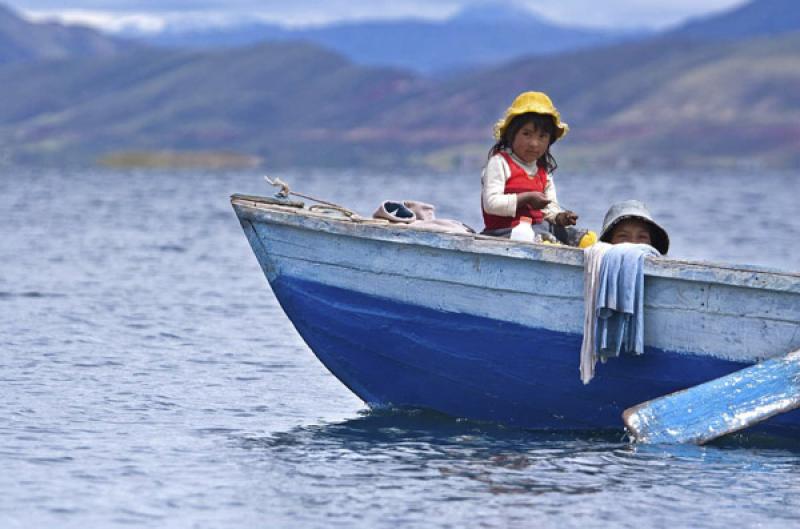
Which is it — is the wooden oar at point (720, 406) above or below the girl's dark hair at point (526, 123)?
below

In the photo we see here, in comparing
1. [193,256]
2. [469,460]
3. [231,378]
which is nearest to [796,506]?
[469,460]

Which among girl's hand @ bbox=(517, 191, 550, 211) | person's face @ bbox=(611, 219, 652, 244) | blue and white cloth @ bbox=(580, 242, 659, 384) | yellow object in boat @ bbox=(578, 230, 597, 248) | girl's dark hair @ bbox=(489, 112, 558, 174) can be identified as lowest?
blue and white cloth @ bbox=(580, 242, 659, 384)

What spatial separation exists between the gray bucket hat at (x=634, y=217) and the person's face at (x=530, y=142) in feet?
2.39

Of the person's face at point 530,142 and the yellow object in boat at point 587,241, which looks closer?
the yellow object in boat at point 587,241

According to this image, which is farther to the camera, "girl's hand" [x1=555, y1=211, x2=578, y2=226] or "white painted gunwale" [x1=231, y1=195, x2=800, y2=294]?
"girl's hand" [x1=555, y1=211, x2=578, y2=226]

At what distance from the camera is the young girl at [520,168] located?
38.5 feet

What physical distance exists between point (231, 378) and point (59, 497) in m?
5.41

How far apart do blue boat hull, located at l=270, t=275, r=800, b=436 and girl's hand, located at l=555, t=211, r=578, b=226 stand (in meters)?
0.89

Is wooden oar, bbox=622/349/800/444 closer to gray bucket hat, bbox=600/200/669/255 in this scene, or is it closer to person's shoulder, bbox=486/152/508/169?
gray bucket hat, bbox=600/200/669/255

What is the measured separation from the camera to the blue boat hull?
36.3 feet

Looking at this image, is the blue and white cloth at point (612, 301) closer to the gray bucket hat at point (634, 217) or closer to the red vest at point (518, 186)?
the gray bucket hat at point (634, 217)

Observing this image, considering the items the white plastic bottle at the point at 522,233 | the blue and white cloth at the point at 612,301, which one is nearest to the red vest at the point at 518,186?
the white plastic bottle at the point at 522,233

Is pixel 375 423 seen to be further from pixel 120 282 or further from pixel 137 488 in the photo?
pixel 120 282

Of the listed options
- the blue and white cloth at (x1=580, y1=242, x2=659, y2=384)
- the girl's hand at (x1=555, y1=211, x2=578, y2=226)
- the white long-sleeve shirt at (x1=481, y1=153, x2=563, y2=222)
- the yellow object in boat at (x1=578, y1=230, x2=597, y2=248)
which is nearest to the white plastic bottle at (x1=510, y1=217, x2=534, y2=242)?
the white long-sleeve shirt at (x1=481, y1=153, x2=563, y2=222)
